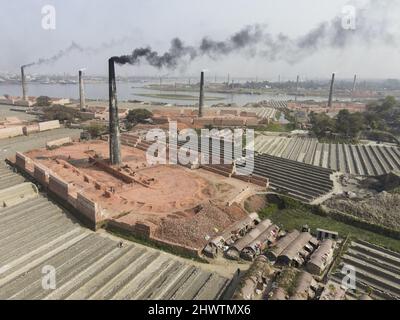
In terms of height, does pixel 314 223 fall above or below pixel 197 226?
below

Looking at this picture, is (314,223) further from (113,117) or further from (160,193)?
(113,117)

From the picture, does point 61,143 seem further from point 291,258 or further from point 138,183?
point 291,258

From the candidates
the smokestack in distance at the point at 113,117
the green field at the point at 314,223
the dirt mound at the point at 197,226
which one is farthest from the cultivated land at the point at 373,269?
the smokestack in distance at the point at 113,117

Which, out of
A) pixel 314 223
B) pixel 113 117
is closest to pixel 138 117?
pixel 113 117

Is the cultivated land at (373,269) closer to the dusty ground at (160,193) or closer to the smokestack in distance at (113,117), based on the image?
the dusty ground at (160,193)

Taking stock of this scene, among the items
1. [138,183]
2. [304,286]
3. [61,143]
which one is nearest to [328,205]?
[304,286]

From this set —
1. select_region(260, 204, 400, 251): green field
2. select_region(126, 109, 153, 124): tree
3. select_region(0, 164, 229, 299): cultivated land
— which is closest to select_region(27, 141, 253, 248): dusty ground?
select_region(0, 164, 229, 299): cultivated land
